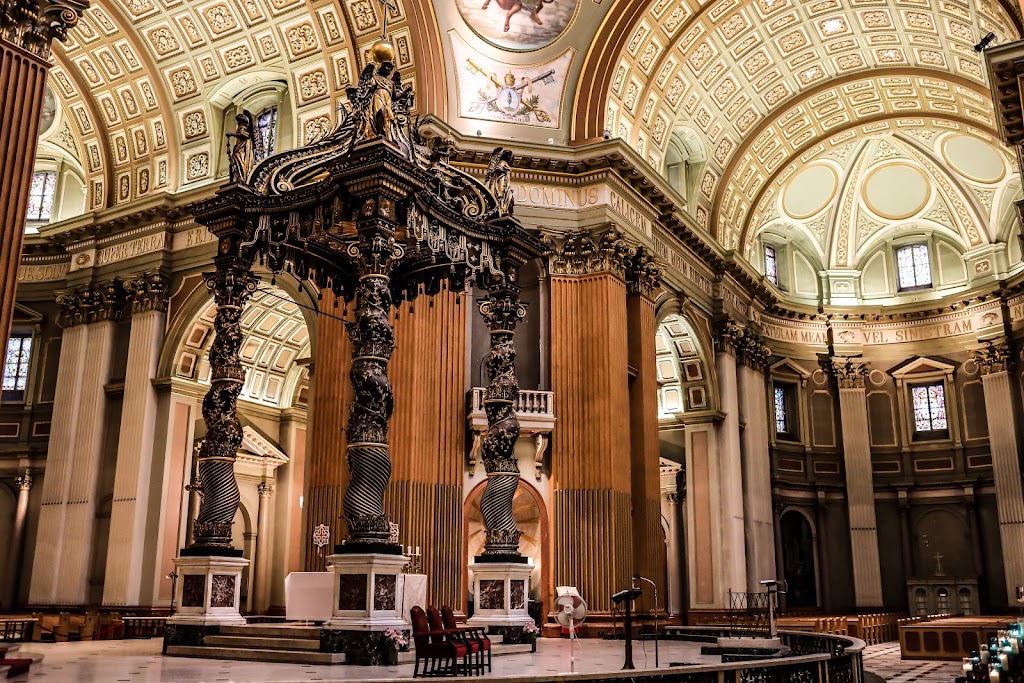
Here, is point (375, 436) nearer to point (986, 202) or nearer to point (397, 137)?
point (397, 137)

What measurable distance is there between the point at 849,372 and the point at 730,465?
26.8 feet

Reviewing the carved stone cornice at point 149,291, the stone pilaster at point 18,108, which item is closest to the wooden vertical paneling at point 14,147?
the stone pilaster at point 18,108

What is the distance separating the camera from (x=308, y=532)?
18500 millimetres

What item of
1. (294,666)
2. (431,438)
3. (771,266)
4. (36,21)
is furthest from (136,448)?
(771,266)

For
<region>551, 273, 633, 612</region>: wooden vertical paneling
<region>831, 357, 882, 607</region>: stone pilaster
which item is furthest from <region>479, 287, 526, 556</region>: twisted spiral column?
<region>831, 357, 882, 607</region>: stone pilaster

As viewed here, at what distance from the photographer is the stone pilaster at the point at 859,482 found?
2966 cm

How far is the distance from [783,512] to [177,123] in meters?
20.6

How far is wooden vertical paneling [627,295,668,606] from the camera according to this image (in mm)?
20391

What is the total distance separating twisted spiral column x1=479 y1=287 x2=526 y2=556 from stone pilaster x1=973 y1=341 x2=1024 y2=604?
19.7 metres

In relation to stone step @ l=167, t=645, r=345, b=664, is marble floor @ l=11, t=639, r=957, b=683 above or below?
below

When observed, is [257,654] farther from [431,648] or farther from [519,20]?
[519,20]

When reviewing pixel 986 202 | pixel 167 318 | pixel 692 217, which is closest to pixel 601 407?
pixel 692 217

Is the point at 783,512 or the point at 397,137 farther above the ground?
the point at 397,137

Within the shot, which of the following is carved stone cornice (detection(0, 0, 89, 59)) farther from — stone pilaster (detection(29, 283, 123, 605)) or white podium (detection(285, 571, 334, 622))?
stone pilaster (detection(29, 283, 123, 605))
